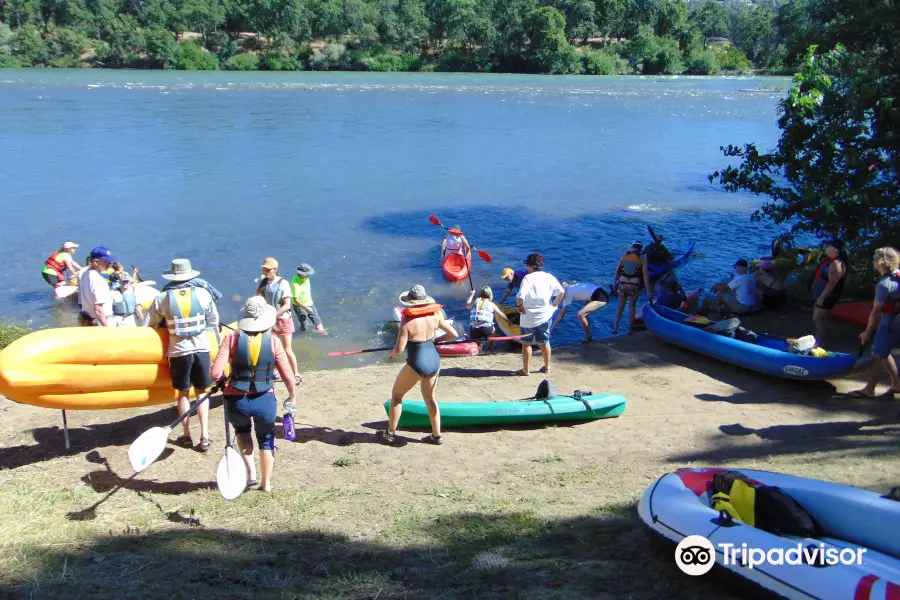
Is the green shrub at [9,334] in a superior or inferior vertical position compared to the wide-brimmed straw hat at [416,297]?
inferior

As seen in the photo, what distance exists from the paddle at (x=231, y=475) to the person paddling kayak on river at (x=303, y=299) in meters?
4.98

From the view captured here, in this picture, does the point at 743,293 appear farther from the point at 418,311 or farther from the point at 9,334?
the point at 9,334

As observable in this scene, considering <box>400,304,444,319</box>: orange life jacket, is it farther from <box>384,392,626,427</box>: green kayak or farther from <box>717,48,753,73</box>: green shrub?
<box>717,48,753,73</box>: green shrub

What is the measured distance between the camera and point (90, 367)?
596cm

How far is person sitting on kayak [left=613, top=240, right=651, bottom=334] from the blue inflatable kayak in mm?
672

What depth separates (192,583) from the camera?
4.05m

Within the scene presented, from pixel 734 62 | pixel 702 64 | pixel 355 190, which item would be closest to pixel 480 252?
pixel 355 190

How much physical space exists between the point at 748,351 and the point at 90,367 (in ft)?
21.7

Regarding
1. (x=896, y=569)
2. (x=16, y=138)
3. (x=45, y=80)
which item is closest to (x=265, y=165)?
(x=16, y=138)

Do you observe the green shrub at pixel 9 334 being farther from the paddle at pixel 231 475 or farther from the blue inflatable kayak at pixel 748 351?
the blue inflatable kayak at pixel 748 351

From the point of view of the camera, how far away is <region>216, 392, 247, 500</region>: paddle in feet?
16.3

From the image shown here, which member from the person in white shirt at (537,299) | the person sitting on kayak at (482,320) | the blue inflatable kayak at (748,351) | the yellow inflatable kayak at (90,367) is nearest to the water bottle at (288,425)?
the yellow inflatable kayak at (90,367)

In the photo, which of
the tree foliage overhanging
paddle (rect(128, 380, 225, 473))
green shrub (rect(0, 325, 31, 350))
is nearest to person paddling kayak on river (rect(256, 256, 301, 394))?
Result: paddle (rect(128, 380, 225, 473))

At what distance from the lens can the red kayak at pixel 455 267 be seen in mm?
13070
